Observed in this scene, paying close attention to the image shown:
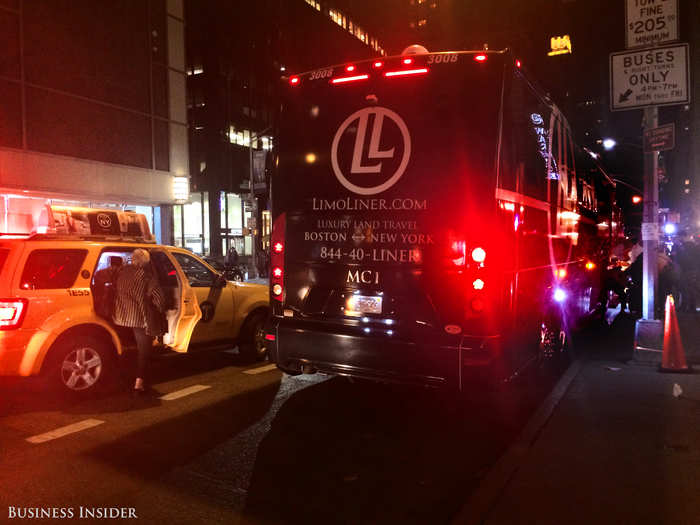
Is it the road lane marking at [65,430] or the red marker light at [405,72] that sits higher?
the red marker light at [405,72]

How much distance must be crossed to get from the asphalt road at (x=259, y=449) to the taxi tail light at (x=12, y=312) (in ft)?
3.12

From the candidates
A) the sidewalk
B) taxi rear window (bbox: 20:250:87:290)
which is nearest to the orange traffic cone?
the sidewalk

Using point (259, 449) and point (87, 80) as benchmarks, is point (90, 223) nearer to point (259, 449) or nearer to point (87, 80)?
point (259, 449)

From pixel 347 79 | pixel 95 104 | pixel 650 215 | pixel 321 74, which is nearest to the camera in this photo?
pixel 347 79

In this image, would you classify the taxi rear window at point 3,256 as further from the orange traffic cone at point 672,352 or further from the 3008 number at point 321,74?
the orange traffic cone at point 672,352

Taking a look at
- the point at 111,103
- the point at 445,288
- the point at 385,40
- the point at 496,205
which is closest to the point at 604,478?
the point at 445,288

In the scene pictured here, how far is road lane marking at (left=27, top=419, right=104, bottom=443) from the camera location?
521 cm

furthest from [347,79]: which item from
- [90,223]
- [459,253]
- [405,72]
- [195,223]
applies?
[195,223]

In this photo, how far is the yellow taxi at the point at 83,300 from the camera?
5965 millimetres

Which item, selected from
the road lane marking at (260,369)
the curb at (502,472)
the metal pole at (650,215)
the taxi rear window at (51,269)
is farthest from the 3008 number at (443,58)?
the metal pole at (650,215)

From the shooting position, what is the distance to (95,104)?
20.7 m

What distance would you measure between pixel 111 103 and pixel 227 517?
20.8m

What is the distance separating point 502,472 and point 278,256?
315cm

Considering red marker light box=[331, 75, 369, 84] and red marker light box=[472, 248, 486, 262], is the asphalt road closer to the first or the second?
red marker light box=[472, 248, 486, 262]
